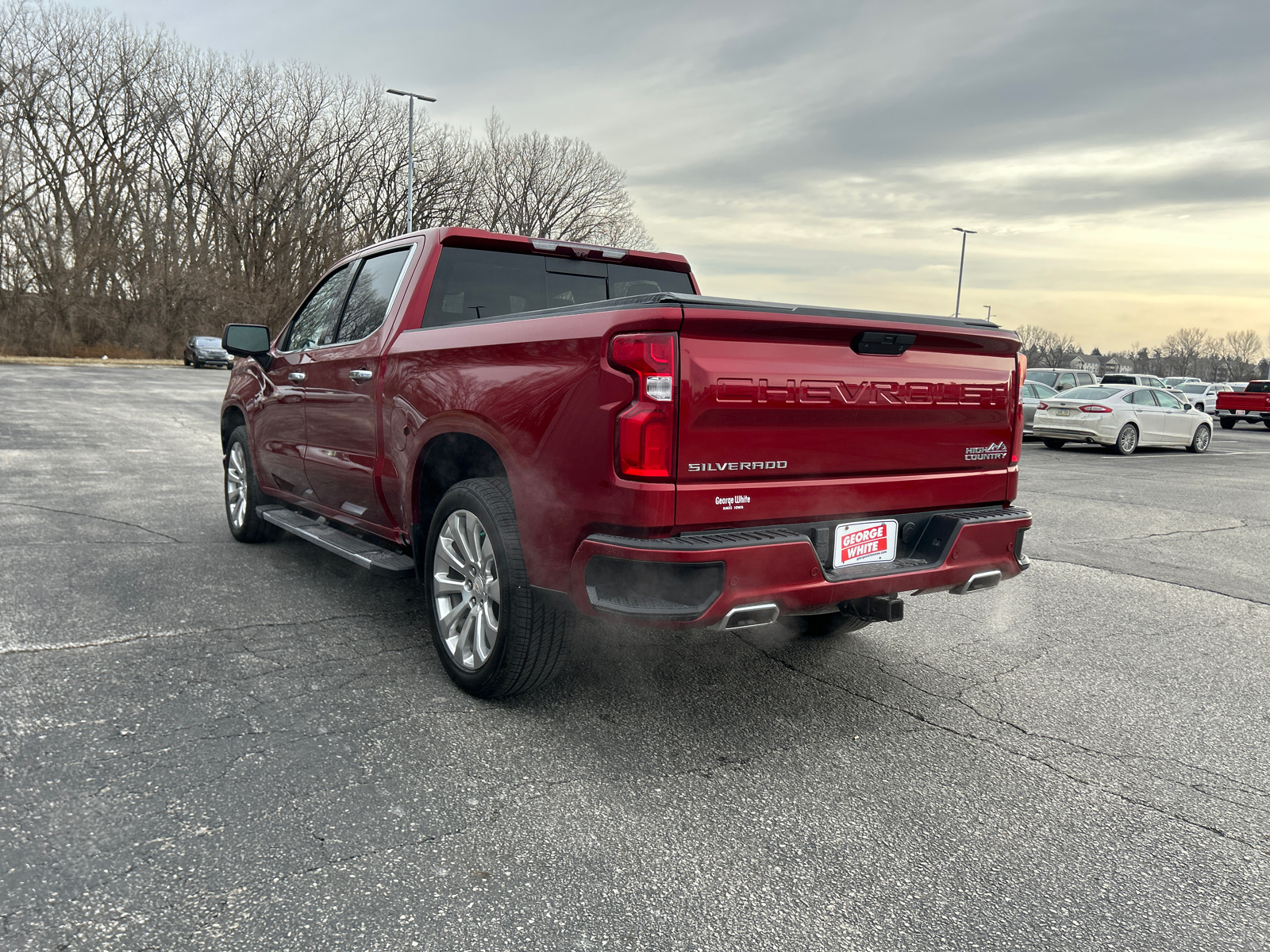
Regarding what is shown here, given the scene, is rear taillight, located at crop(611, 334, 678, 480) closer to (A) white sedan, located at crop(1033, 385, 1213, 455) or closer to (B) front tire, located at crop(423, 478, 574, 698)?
(B) front tire, located at crop(423, 478, 574, 698)

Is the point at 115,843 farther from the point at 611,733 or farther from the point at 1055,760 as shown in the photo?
the point at 1055,760

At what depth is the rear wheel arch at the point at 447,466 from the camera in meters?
3.90

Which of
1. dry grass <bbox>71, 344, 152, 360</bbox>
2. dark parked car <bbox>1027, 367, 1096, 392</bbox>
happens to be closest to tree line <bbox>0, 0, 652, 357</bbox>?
dry grass <bbox>71, 344, 152, 360</bbox>

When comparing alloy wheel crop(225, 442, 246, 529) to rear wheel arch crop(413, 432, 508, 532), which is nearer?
rear wheel arch crop(413, 432, 508, 532)

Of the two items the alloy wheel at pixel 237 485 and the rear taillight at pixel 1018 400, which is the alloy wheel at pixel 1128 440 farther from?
the alloy wheel at pixel 237 485

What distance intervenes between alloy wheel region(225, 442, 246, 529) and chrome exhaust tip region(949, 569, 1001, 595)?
501 centimetres

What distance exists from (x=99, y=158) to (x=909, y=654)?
53.4 metres

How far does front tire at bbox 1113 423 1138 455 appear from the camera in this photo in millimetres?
18577

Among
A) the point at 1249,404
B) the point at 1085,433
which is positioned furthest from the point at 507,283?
the point at 1249,404

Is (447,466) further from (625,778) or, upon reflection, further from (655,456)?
(625,778)

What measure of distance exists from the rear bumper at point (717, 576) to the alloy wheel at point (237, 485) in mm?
4385

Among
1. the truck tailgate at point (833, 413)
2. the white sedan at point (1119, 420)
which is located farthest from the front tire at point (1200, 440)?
the truck tailgate at point (833, 413)

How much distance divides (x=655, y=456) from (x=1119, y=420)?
18176mm

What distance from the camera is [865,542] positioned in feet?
11.6
